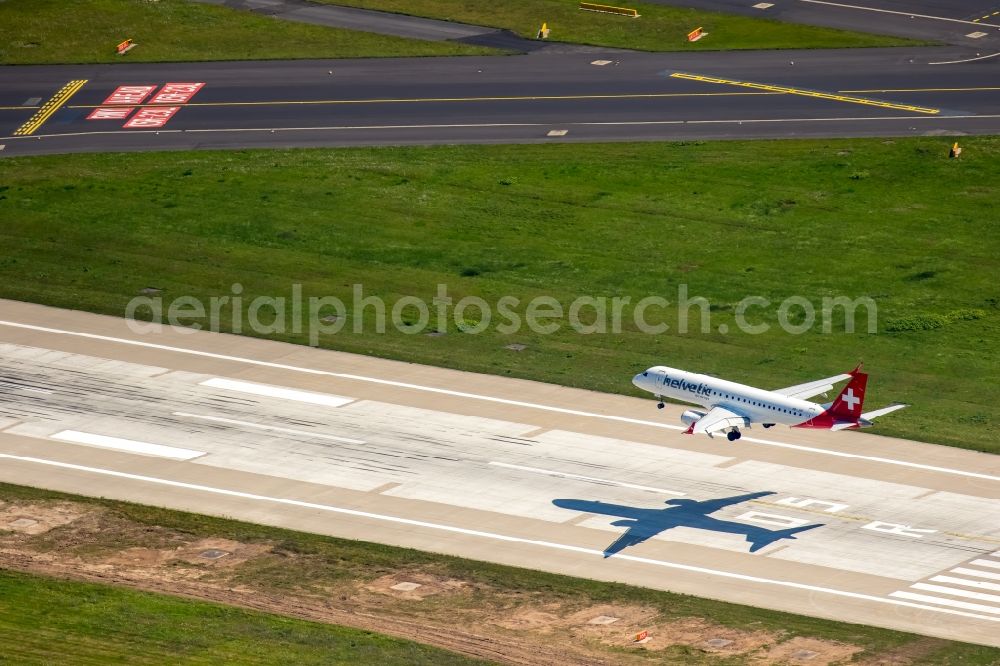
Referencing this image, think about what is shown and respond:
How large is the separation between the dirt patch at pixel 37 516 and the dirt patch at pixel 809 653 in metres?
40.3

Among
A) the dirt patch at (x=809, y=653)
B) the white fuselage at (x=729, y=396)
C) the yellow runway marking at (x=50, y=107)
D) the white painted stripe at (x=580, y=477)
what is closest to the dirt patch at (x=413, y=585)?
the white painted stripe at (x=580, y=477)

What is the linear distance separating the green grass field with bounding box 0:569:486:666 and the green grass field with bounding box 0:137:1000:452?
35.5 metres

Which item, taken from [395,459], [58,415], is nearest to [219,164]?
[58,415]

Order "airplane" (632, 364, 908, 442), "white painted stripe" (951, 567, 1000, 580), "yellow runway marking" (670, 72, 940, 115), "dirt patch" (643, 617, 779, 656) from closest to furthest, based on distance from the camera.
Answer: "dirt patch" (643, 617, 779, 656) → "white painted stripe" (951, 567, 1000, 580) → "airplane" (632, 364, 908, 442) → "yellow runway marking" (670, 72, 940, 115)

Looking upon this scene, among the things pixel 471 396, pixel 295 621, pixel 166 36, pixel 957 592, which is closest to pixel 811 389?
pixel 957 592

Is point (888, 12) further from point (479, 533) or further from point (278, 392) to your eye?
point (479, 533)

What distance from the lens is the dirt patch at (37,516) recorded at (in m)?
90.7

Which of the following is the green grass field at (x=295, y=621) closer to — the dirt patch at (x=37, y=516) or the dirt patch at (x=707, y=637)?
the dirt patch at (x=707, y=637)

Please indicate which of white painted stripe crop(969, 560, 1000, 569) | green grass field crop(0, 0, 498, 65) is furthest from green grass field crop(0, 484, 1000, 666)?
green grass field crop(0, 0, 498, 65)

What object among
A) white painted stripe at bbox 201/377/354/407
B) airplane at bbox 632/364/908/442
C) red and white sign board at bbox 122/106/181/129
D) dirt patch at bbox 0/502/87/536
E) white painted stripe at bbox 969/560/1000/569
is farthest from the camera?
red and white sign board at bbox 122/106/181/129

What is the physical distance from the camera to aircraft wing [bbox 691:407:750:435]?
311ft

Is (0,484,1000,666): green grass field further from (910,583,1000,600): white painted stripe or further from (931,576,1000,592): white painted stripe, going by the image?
(931,576,1000,592): white painted stripe

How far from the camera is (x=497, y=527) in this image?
91.9m

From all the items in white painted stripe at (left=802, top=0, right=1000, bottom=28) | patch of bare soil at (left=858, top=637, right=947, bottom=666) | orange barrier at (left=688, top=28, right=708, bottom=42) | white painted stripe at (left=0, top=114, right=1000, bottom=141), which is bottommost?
patch of bare soil at (left=858, top=637, right=947, bottom=666)
